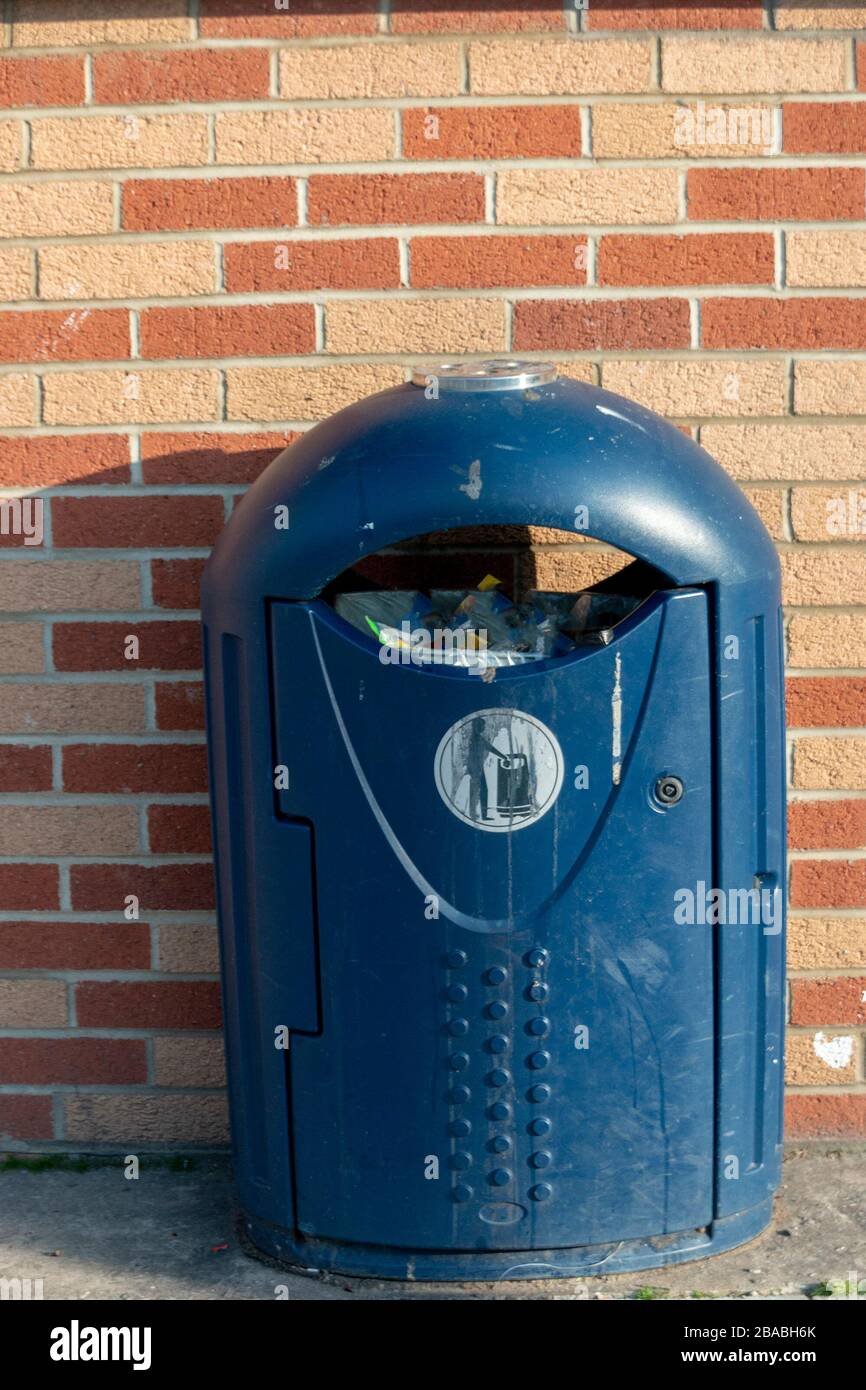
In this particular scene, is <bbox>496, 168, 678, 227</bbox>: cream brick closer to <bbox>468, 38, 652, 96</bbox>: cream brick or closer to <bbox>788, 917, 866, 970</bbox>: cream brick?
<bbox>468, 38, 652, 96</bbox>: cream brick

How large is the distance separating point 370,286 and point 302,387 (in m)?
0.22

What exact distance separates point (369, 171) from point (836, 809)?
1458 mm

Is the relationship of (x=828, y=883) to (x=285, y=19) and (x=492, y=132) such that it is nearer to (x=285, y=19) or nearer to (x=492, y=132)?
(x=492, y=132)

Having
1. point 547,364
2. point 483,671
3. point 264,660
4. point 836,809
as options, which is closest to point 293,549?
point 264,660

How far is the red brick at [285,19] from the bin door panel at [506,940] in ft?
3.70

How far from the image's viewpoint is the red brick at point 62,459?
307 cm

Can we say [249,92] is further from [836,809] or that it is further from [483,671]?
[836,809]

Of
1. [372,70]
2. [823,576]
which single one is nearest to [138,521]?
[372,70]

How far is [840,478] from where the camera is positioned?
3.02 metres

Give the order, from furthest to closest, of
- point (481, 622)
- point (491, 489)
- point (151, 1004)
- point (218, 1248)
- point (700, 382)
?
point (151, 1004), point (700, 382), point (218, 1248), point (481, 622), point (491, 489)

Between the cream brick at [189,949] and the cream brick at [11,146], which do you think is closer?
the cream brick at [11,146]

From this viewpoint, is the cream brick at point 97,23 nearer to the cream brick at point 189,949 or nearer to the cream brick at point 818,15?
the cream brick at point 818,15

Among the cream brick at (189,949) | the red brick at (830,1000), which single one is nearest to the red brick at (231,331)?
the cream brick at (189,949)

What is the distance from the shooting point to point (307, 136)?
295 cm
